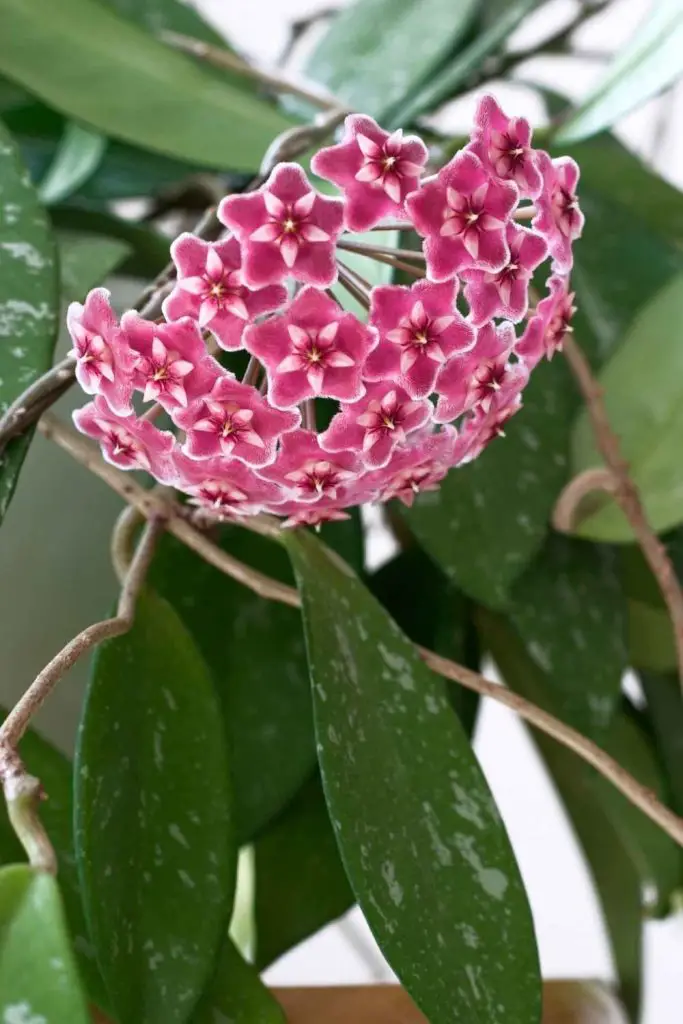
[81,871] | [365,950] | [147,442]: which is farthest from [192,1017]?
[365,950]

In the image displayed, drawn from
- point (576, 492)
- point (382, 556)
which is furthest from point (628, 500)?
point (382, 556)

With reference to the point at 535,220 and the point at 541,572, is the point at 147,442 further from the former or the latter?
the point at 541,572

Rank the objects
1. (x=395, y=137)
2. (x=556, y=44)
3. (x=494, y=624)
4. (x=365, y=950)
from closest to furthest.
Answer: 1. (x=395, y=137)
2. (x=494, y=624)
3. (x=556, y=44)
4. (x=365, y=950)

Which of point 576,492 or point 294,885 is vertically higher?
point 576,492

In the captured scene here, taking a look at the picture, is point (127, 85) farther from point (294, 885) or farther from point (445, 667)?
point (294, 885)

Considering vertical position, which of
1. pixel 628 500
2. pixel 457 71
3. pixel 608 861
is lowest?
pixel 608 861
